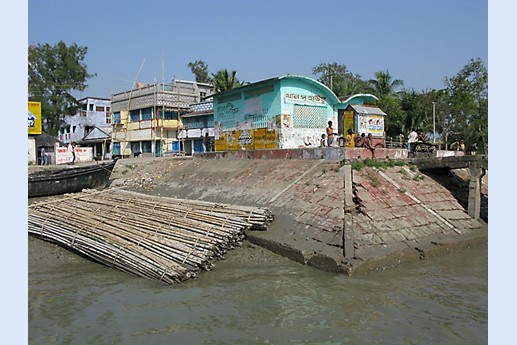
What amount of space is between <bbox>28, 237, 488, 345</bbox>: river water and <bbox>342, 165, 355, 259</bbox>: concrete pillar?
0.72m

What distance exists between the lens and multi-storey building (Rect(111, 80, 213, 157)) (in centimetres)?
3534

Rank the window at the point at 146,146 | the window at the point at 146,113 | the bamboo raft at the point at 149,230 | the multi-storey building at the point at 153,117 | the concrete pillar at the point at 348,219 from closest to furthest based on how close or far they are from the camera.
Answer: the bamboo raft at the point at 149,230 → the concrete pillar at the point at 348,219 → the multi-storey building at the point at 153,117 → the window at the point at 146,113 → the window at the point at 146,146

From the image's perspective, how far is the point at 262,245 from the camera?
33.9 feet

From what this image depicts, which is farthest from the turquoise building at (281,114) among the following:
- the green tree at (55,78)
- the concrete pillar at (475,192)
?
the green tree at (55,78)

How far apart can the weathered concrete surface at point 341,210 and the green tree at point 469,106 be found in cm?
2125

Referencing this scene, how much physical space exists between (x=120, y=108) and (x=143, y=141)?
15.4 ft

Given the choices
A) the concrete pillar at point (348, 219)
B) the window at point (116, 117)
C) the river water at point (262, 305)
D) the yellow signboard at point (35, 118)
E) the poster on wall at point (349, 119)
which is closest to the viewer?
the river water at point (262, 305)

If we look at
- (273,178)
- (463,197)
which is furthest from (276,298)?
(463,197)

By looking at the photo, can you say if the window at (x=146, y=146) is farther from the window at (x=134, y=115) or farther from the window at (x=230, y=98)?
the window at (x=230, y=98)

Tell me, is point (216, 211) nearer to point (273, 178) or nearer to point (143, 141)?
point (273, 178)

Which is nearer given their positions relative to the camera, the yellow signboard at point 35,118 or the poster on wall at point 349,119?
the poster on wall at point 349,119

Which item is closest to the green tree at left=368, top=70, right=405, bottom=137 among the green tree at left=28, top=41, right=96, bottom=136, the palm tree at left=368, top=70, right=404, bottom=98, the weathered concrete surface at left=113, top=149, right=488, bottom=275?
the palm tree at left=368, top=70, right=404, bottom=98

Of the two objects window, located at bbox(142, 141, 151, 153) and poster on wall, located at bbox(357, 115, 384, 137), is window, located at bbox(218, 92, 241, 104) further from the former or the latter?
window, located at bbox(142, 141, 151, 153)

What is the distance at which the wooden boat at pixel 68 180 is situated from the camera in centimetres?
1694
